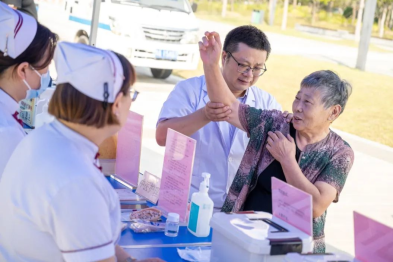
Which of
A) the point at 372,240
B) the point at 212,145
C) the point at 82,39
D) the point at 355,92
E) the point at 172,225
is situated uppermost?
the point at 372,240

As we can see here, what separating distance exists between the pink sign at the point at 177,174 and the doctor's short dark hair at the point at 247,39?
651 mm

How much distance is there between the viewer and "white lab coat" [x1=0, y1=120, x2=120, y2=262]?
1465 mm

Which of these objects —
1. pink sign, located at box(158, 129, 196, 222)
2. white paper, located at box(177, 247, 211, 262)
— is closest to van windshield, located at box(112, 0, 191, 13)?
pink sign, located at box(158, 129, 196, 222)

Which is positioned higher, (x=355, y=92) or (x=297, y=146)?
(x=297, y=146)

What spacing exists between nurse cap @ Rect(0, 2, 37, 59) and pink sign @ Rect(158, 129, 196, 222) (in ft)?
2.31

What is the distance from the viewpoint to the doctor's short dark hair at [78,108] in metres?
1.52

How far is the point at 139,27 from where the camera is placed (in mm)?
11039

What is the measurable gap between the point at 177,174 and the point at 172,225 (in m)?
0.23

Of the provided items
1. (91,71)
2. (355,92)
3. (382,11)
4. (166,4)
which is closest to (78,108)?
(91,71)

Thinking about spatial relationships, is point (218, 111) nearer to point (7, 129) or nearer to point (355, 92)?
point (7, 129)

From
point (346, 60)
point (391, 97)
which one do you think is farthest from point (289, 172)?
point (346, 60)

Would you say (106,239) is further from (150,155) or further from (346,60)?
(346,60)

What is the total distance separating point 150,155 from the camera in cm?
668

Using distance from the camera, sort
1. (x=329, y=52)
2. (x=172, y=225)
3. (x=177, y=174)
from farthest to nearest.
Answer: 1. (x=329, y=52)
2. (x=177, y=174)
3. (x=172, y=225)
